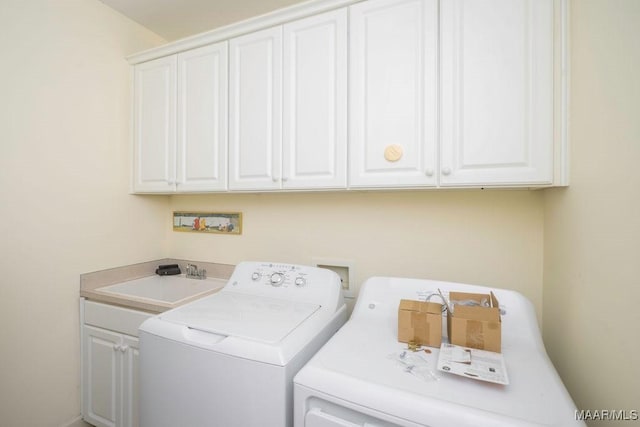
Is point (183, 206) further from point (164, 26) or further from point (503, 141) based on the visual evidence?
point (503, 141)

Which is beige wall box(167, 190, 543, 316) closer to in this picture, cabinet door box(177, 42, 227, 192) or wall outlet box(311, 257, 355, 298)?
wall outlet box(311, 257, 355, 298)

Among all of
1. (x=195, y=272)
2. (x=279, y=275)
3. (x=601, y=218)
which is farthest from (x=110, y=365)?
(x=601, y=218)

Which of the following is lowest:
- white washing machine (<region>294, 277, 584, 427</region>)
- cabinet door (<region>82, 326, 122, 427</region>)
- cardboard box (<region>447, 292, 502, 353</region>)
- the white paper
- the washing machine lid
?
cabinet door (<region>82, 326, 122, 427</region>)

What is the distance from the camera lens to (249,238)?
1.91m

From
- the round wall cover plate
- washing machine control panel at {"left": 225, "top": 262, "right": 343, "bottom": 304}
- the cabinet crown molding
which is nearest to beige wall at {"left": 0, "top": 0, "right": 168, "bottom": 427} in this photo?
the cabinet crown molding

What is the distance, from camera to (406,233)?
1.52m

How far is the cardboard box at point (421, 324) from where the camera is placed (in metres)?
0.95

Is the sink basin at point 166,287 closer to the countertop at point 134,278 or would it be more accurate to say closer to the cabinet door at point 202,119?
the countertop at point 134,278

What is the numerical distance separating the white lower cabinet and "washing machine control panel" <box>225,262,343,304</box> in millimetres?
530

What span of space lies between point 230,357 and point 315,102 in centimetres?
114

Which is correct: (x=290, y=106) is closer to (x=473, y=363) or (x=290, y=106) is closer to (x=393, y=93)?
(x=393, y=93)

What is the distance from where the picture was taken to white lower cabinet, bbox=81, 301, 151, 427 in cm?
148

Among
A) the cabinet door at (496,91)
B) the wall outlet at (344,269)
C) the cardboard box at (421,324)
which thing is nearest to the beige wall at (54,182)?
the wall outlet at (344,269)

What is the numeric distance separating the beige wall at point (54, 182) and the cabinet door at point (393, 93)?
1583 mm
